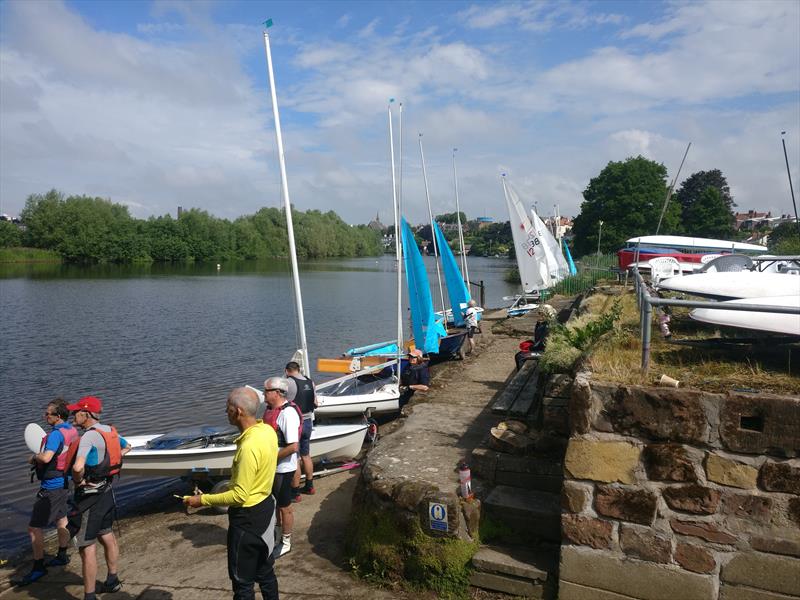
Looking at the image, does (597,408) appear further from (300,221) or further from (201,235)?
(300,221)

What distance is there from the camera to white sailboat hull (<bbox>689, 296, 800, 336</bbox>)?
4.29m

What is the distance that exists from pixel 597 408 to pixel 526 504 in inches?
48.3

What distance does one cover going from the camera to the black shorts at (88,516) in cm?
536

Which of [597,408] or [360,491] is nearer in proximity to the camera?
[597,408]

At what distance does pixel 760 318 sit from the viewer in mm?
4438

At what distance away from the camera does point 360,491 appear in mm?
5750


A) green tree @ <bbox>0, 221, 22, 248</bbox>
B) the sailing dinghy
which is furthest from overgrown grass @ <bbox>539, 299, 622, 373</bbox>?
green tree @ <bbox>0, 221, 22, 248</bbox>

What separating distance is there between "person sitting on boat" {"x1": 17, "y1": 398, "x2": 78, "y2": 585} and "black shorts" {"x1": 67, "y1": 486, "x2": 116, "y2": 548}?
2.20ft

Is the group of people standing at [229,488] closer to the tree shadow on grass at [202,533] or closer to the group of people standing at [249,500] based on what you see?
the group of people standing at [249,500]

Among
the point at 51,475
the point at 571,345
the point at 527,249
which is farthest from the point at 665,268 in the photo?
the point at 527,249

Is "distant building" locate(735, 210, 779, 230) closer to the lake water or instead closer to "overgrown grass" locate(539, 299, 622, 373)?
the lake water

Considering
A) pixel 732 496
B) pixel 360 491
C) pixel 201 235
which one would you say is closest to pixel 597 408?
pixel 732 496

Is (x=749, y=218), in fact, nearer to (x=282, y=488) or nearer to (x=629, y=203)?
(x=629, y=203)

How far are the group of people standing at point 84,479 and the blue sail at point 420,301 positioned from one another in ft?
31.6
